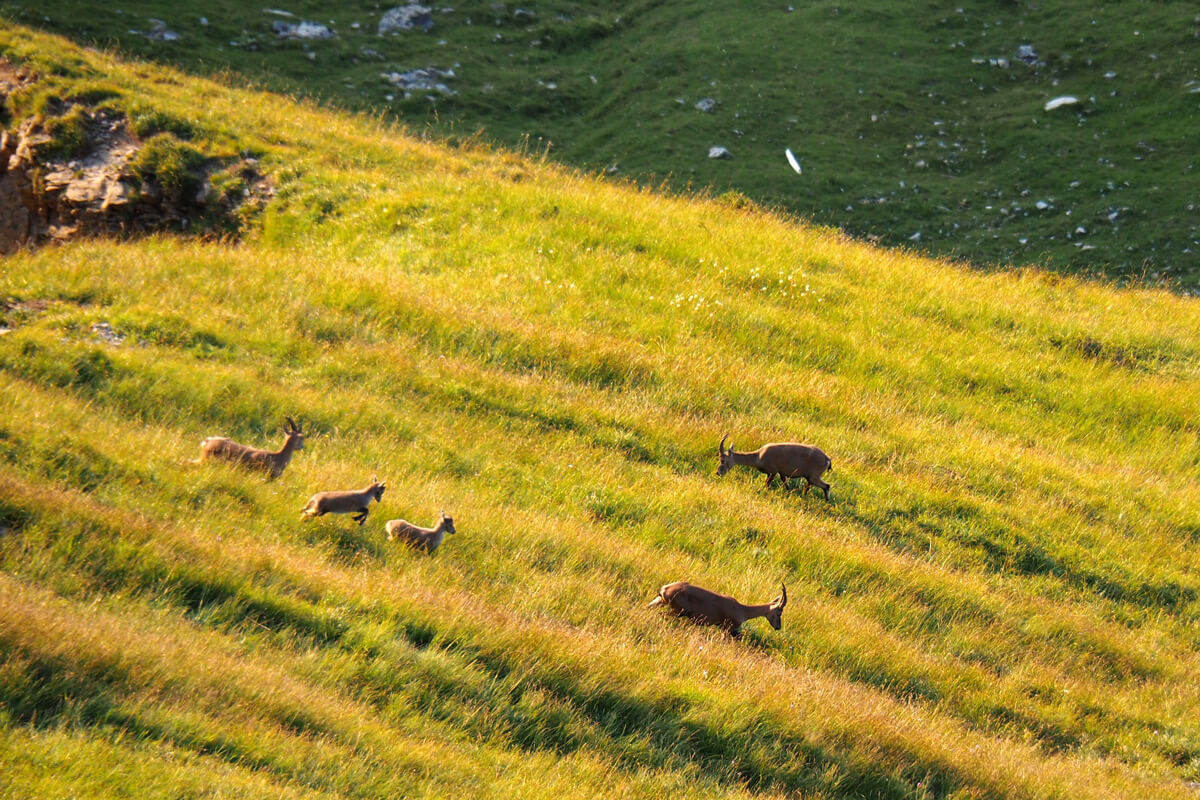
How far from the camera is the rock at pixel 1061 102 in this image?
113 ft

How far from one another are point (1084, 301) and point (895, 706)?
14.8 m

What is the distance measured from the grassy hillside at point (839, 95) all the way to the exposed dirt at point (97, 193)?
30.6 feet

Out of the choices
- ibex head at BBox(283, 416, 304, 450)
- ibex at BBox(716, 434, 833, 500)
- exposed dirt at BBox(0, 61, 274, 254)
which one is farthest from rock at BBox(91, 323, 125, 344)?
ibex at BBox(716, 434, 833, 500)

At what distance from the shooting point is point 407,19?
129ft

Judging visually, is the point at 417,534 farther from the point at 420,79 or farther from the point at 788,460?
the point at 420,79

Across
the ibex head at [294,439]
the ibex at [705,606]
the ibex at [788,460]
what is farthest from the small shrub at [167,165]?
the ibex at [705,606]

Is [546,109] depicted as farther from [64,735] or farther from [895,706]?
[64,735]

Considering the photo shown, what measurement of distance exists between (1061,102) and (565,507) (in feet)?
103

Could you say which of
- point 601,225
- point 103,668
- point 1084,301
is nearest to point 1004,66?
point 1084,301

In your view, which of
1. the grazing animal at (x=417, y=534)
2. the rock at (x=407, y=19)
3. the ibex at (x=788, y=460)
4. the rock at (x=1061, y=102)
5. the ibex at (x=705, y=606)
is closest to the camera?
the grazing animal at (x=417, y=534)

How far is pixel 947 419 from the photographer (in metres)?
15.9

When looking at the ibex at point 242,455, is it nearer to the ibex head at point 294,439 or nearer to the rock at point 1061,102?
the ibex head at point 294,439

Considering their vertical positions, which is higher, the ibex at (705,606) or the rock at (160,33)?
the rock at (160,33)

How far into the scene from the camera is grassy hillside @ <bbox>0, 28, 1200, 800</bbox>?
6.75m
